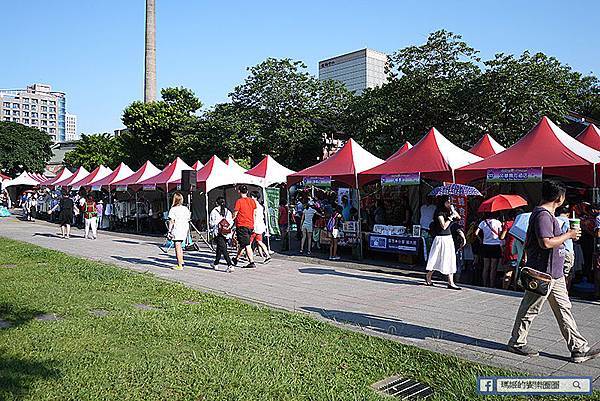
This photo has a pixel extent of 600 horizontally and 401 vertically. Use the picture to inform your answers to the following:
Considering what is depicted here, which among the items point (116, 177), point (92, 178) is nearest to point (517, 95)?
point (116, 177)

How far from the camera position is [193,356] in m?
5.49

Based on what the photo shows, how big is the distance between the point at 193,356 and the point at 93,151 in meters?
52.9

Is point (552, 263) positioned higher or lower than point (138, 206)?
lower

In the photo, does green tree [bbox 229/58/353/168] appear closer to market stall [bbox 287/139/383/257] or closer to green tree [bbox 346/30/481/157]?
green tree [bbox 346/30/481/157]

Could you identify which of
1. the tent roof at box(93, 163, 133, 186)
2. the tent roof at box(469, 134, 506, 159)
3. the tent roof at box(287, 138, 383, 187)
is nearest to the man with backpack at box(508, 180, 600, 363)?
the tent roof at box(287, 138, 383, 187)

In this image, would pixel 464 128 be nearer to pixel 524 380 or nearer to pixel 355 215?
pixel 355 215

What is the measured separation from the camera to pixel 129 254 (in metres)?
15.3

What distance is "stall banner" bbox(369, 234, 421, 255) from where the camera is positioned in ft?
41.8

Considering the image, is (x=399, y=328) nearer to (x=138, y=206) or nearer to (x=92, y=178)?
(x=138, y=206)

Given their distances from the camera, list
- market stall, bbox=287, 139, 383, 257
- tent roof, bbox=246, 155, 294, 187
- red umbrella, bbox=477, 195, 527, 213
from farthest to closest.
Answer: tent roof, bbox=246, 155, 294, 187, market stall, bbox=287, 139, 383, 257, red umbrella, bbox=477, 195, 527, 213

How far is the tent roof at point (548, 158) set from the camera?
33.5ft

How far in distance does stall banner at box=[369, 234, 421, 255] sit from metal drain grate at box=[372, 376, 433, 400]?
313 inches

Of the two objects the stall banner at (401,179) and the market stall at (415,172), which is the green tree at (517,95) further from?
the stall banner at (401,179)

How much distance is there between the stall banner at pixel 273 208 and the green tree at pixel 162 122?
15.3 metres
